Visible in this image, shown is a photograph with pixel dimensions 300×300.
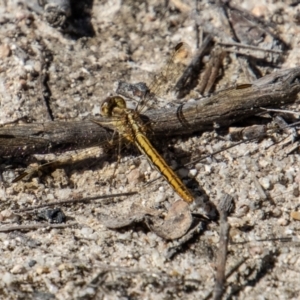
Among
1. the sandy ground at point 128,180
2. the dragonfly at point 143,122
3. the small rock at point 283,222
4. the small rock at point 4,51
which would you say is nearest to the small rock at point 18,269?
the sandy ground at point 128,180

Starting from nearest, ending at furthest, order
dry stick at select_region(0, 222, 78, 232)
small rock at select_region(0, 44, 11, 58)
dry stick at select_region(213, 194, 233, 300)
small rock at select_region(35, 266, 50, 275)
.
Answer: dry stick at select_region(213, 194, 233, 300)
small rock at select_region(35, 266, 50, 275)
dry stick at select_region(0, 222, 78, 232)
small rock at select_region(0, 44, 11, 58)

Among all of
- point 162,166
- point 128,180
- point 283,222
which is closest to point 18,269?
point 128,180

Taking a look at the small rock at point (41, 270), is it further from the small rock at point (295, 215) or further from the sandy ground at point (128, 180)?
the small rock at point (295, 215)

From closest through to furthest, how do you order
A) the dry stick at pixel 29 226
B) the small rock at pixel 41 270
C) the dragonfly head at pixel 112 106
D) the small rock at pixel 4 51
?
the small rock at pixel 41 270
the dry stick at pixel 29 226
the dragonfly head at pixel 112 106
the small rock at pixel 4 51

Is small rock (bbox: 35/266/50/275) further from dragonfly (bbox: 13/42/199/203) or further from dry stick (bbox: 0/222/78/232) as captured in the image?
dragonfly (bbox: 13/42/199/203)

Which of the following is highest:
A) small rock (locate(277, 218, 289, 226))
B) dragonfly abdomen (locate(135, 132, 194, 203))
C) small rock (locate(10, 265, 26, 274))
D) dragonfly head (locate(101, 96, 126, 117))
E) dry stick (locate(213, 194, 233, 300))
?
dragonfly head (locate(101, 96, 126, 117))

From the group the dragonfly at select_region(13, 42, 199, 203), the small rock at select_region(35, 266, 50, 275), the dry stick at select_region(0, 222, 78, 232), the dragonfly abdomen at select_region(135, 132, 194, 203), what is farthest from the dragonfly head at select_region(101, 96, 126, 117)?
the small rock at select_region(35, 266, 50, 275)

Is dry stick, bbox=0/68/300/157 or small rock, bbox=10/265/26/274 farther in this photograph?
dry stick, bbox=0/68/300/157
